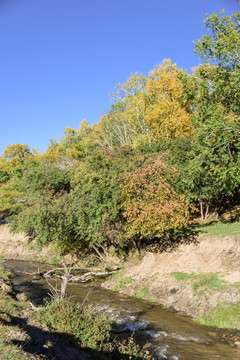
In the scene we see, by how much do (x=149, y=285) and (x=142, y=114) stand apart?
26800 millimetres

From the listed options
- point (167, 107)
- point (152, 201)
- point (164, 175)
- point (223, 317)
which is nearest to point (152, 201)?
point (152, 201)

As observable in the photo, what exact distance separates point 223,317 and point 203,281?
2791 millimetres

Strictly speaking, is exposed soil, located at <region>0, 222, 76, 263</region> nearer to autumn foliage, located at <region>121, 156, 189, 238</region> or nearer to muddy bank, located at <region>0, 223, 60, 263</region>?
muddy bank, located at <region>0, 223, 60, 263</region>

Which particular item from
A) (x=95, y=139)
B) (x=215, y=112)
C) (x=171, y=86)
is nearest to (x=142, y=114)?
(x=171, y=86)

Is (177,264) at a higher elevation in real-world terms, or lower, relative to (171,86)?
lower

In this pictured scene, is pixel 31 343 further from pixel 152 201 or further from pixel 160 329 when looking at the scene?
pixel 152 201

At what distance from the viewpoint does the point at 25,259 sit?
35.3 m

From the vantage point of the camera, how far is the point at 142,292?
1834 centimetres

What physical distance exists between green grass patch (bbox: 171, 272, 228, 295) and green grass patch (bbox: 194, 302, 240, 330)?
51.0 inches

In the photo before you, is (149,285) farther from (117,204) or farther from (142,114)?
(142,114)

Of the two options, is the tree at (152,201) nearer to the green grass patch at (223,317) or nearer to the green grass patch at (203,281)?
the green grass patch at (203,281)

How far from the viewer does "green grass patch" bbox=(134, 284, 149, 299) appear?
1802 cm

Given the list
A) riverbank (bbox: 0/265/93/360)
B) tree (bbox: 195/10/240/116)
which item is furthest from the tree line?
riverbank (bbox: 0/265/93/360)

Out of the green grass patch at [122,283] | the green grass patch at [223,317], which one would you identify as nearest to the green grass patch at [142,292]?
the green grass patch at [122,283]
